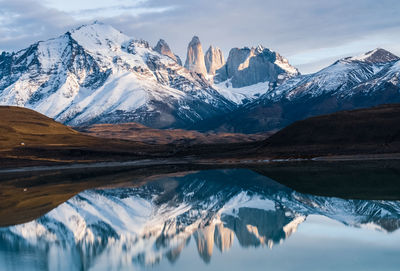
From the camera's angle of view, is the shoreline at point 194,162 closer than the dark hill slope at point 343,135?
Yes

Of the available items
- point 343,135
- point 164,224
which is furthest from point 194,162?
point 164,224

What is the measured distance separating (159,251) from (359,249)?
14.0 metres

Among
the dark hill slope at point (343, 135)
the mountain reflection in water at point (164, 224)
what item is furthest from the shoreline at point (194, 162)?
the mountain reflection in water at point (164, 224)

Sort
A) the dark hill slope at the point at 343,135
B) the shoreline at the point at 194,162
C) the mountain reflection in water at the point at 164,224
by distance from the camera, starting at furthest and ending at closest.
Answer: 1. the dark hill slope at the point at 343,135
2. the shoreline at the point at 194,162
3. the mountain reflection in water at the point at 164,224

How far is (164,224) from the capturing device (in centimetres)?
5206

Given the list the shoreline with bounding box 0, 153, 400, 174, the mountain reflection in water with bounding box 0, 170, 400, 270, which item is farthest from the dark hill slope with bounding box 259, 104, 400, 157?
the mountain reflection in water with bounding box 0, 170, 400, 270

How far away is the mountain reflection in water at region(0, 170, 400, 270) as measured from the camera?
38.6m

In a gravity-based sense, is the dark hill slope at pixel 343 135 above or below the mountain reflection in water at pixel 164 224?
above

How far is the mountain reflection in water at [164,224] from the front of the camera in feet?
127

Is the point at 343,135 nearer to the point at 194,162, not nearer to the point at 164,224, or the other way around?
the point at 194,162

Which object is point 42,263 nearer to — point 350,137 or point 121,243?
point 121,243

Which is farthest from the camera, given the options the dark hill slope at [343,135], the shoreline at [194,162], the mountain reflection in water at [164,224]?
the dark hill slope at [343,135]

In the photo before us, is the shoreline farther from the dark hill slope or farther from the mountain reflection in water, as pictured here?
the mountain reflection in water

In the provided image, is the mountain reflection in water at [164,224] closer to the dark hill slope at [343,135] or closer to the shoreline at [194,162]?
the shoreline at [194,162]
